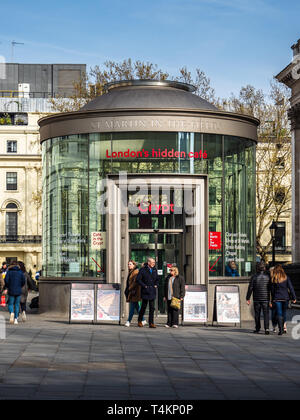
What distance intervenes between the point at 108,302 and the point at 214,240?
12.9ft

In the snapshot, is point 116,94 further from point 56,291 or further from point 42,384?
point 42,384

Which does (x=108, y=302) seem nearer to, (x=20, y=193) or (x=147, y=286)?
(x=147, y=286)

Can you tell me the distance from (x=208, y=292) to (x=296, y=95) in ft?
92.9

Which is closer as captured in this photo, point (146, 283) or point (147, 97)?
point (146, 283)

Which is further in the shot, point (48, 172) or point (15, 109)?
point (15, 109)

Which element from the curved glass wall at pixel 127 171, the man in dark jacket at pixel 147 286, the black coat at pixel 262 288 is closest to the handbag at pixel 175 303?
the man in dark jacket at pixel 147 286

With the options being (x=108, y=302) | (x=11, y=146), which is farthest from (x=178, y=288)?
(x=11, y=146)

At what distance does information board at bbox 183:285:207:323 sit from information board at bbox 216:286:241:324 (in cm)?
36

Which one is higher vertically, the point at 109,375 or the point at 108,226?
the point at 108,226

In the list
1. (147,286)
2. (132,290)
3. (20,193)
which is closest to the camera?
(147,286)

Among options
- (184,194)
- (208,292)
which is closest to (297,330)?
(208,292)

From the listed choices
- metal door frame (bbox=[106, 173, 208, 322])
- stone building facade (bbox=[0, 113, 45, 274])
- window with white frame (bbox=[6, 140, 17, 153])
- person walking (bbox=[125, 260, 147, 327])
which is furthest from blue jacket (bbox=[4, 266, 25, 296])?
window with white frame (bbox=[6, 140, 17, 153])

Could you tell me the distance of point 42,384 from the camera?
37.7 ft

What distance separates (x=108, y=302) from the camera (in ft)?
73.4
